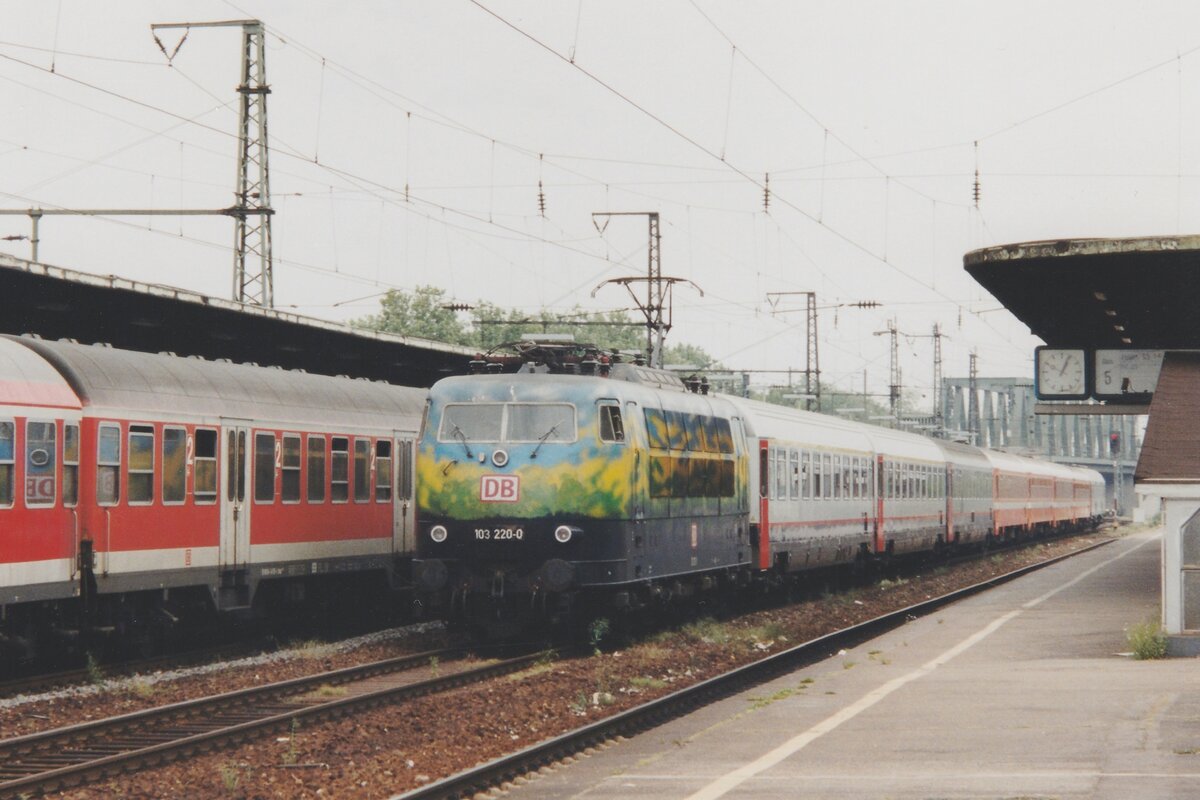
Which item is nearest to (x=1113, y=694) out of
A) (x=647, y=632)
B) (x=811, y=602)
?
(x=647, y=632)

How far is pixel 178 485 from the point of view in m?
18.8

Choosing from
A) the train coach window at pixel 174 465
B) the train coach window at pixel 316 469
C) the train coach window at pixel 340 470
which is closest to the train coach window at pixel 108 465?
the train coach window at pixel 174 465

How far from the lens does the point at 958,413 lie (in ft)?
531

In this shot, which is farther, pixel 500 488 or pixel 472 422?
pixel 472 422

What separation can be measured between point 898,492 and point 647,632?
1628 centimetres

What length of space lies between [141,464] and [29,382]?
6.87 ft

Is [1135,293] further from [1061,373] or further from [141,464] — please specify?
[141,464]

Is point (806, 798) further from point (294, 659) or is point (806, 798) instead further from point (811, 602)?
point (811, 602)

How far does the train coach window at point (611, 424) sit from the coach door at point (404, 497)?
221 inches

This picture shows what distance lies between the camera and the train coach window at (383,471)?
2380 centimetres

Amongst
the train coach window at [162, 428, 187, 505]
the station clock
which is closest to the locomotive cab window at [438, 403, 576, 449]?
the train coach window at [162, 428, 187, 505]

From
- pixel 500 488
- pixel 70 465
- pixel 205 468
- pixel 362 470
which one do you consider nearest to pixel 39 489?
pixel 70 465

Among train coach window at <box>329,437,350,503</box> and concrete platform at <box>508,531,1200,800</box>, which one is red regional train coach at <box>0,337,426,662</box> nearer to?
train coach window at <box>329,437,350,503</box>

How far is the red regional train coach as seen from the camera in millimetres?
16469
